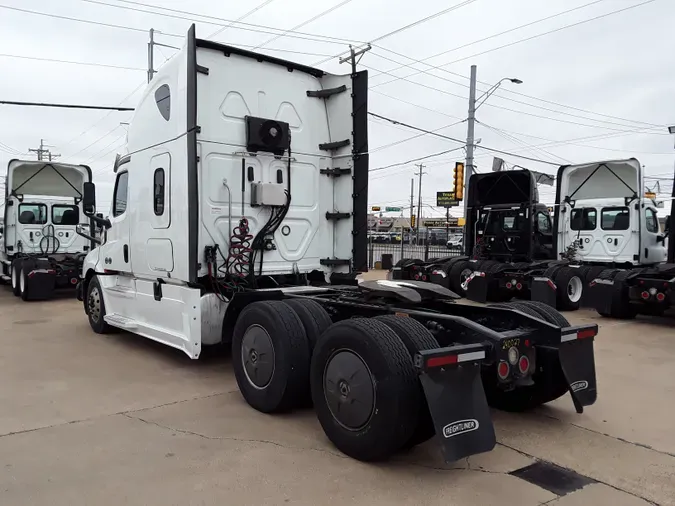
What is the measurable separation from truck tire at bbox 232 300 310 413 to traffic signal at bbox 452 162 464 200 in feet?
54.0

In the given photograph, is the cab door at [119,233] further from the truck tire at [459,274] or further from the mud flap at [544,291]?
the truck tire at [459,274]

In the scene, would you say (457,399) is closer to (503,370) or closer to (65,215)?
(503,370)

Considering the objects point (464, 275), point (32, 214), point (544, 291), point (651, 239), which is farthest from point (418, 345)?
point (32, 214)

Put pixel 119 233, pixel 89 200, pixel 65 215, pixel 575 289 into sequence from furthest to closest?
pixel 65 215
pixel 575 289
pixel 119 233
pixel 89 200

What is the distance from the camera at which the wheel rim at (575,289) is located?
11.7 m

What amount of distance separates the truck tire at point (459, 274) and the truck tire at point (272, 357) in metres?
9.34

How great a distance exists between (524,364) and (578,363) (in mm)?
557

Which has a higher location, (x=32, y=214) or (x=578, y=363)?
(x=32, y=214)

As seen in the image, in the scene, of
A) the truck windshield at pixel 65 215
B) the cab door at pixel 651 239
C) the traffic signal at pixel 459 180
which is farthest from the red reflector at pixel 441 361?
the traffic signal at pixel 459 180

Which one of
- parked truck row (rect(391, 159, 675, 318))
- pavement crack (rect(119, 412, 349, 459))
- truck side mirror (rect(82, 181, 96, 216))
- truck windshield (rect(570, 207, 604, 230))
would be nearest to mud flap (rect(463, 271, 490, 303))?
parked truck row (rect(391, 159, 675, 318))

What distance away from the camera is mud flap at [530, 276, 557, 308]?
11258 millimetres

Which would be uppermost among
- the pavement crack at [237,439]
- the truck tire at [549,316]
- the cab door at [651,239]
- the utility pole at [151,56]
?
the utility pole at [151,56]

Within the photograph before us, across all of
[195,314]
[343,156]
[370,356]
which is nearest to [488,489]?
[370,356]

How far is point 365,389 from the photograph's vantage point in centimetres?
372
